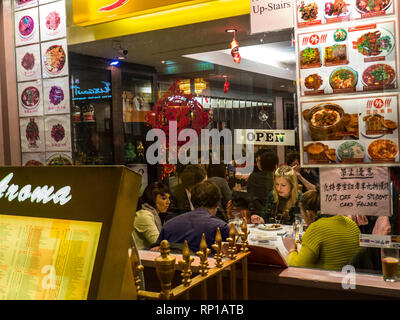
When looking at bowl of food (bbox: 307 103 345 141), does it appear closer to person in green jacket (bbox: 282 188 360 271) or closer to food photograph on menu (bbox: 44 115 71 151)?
person in green jacket (bbox: 282 188 360 271)

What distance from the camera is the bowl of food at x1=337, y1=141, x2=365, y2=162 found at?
2.35 m

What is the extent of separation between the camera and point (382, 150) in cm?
229

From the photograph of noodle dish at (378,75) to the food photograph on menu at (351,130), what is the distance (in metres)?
0.07

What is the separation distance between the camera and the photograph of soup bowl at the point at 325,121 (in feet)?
7.92

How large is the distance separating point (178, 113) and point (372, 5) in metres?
1.44

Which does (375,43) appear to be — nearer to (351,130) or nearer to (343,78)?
(343,78)

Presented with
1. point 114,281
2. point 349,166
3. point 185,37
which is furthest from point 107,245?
point 185,37

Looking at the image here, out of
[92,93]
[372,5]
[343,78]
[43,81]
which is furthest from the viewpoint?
[43,81]

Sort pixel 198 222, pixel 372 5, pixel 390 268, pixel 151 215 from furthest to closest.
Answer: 1. pixel 151 215
2. pixel 198 222
3. pixel 372 5
4. pixel 390 268

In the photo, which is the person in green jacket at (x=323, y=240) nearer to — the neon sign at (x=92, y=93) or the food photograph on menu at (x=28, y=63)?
the neon sign at (x=92, y=93)

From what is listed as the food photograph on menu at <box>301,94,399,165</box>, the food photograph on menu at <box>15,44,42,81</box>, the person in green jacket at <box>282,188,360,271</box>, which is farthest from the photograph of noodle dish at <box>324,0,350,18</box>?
the food photograph on menu at <box>15,44,42,81</box>

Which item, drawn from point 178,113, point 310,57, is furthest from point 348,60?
point 178,113

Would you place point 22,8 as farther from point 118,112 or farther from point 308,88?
point 308,88
